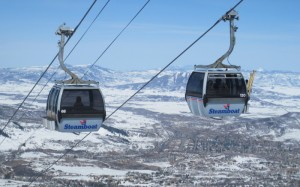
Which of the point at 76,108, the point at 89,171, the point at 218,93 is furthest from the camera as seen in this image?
the point at 89,171

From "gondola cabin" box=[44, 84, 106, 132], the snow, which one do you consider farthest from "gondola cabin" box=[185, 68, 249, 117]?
the snow

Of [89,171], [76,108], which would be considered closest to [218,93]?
[76,108]

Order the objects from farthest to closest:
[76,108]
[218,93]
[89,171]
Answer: [89,171], [76,108], [218,93]

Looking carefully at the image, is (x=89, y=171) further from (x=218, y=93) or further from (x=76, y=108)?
(x=218, y=93)

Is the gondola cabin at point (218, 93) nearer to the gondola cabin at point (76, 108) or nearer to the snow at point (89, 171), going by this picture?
the gondola cabin at point (76, 108)

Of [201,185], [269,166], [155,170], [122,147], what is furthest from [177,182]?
[122,147]

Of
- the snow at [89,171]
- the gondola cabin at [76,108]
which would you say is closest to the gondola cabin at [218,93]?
the gondola cabin at [76,108]

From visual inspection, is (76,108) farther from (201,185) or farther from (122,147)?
(122,147)

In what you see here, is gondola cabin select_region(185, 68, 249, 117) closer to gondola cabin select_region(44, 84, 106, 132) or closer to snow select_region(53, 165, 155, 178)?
gondola cabin select_region(44, 84, 106, 132)
